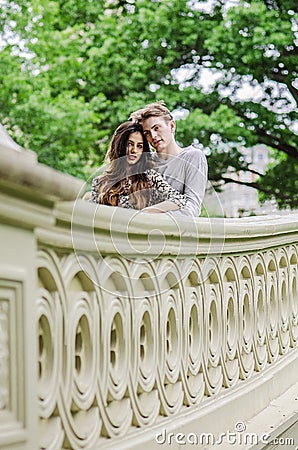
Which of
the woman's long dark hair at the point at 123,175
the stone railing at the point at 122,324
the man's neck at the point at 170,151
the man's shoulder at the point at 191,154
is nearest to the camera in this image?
the stone railing at the point at 122,324

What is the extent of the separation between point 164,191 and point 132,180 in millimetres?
199

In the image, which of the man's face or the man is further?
the man's face

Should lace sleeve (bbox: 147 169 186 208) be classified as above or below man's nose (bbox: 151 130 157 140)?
below

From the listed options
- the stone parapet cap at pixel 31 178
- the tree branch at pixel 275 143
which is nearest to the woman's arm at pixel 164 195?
the stone parapet cap at pixel 31 178

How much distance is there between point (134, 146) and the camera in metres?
4.82

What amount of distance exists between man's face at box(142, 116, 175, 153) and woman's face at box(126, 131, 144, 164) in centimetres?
8

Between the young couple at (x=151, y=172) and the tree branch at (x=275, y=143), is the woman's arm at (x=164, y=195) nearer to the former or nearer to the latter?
the young couple at (x=151, y=172)

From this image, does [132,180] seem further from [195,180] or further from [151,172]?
[195,180]

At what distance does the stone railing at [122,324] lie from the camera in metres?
2.30

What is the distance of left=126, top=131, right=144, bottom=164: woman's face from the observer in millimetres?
4801

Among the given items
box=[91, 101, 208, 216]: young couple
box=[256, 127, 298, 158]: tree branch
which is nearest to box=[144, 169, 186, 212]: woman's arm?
box=[91, 101, 208, 216]: young couple

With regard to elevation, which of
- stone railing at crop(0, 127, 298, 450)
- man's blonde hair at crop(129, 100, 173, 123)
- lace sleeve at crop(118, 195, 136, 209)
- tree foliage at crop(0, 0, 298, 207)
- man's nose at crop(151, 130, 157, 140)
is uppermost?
tree foliage at crop(0, 0, 298, 207)

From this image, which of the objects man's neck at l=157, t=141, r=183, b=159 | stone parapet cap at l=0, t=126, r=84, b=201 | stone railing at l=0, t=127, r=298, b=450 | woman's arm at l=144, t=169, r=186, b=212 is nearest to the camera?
stone parapet cap at l=0, t=126, r=84, b=201

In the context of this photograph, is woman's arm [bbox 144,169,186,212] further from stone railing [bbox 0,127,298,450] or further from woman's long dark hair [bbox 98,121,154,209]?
stone railing [bbox 0,127,298,450]
